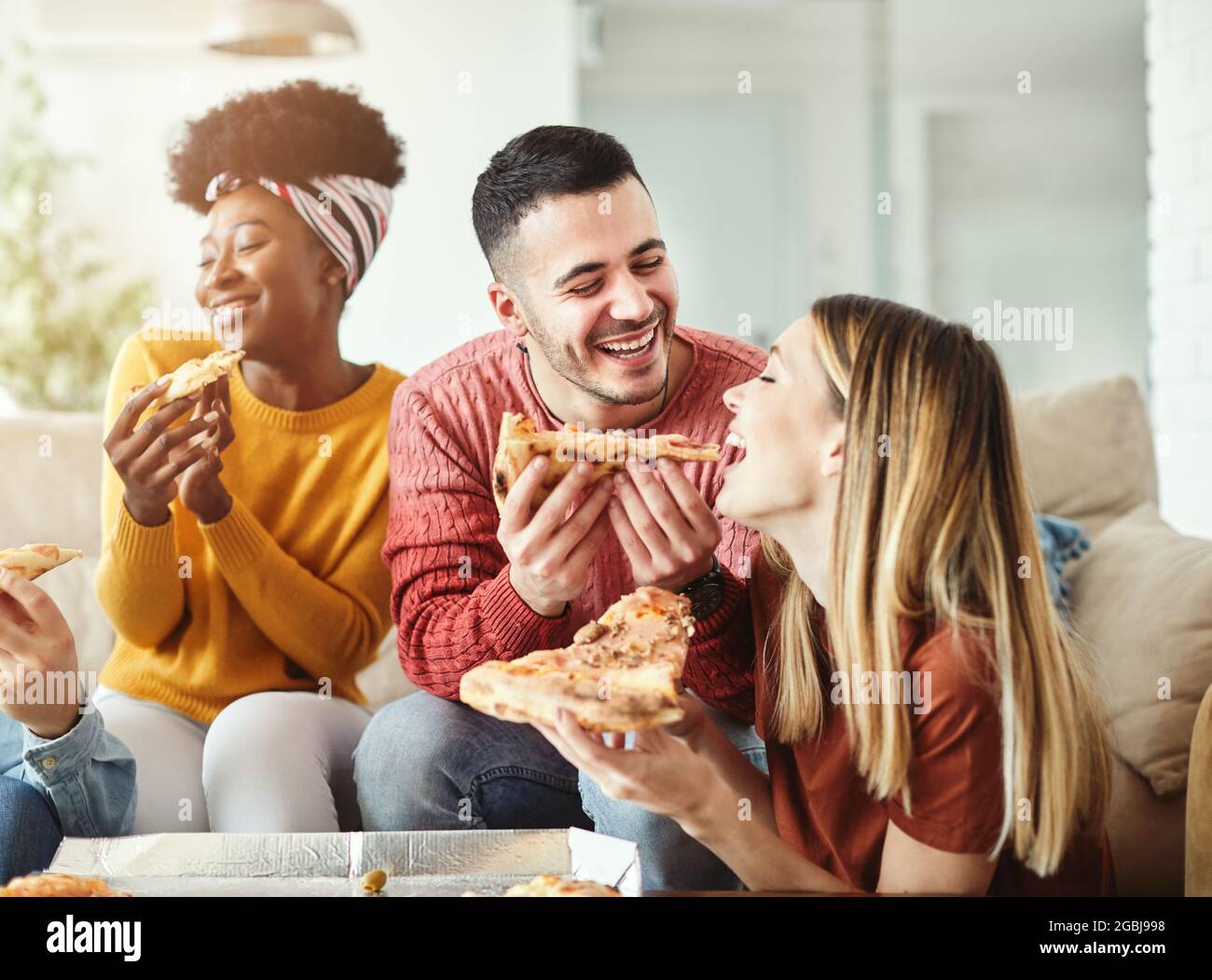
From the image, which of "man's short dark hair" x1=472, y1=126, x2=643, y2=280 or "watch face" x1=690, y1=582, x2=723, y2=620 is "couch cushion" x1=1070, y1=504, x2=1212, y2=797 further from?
"man's short dark hair" x1=472, y1=126, x2=643, y2=280

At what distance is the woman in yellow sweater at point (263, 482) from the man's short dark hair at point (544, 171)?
32 centimetres

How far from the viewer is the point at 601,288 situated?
1.58 meters

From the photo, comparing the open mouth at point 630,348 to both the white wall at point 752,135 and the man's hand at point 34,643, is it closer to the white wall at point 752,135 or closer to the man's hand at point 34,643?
the man's hand at point 34,643

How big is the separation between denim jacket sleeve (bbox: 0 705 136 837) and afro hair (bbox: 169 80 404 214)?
0.81 m

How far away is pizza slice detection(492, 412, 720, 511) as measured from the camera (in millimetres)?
1371

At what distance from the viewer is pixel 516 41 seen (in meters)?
2.35

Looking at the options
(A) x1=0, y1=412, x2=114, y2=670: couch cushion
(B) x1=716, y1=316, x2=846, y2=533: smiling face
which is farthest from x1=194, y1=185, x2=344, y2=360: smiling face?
(B) x1=716, y1=316, x2=846, y2=533: smiling face

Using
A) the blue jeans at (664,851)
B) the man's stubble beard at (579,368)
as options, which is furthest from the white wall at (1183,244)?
the blue jeans at (664,851)

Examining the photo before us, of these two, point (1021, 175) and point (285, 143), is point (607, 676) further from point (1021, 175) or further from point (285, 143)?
point (1021, 175)

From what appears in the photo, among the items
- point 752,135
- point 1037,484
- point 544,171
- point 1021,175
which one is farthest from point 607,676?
point 1021,175

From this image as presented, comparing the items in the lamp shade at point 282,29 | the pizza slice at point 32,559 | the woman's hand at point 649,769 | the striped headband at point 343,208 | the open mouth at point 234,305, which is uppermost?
the lamp shade at point 282,29

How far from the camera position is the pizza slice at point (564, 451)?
1.37 m
